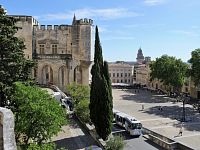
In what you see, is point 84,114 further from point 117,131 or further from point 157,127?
point 157,127

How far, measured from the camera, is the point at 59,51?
46.8m

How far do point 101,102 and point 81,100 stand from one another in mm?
7517

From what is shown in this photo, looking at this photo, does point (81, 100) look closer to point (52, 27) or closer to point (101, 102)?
point (101, 102)

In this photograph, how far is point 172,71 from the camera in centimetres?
6381

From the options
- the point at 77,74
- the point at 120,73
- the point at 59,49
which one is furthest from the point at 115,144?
the point at 120,73

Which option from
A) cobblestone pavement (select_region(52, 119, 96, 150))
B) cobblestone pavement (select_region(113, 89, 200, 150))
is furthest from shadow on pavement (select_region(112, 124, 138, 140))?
cobblestone pavement (select_region(52, 119, 96, 150))

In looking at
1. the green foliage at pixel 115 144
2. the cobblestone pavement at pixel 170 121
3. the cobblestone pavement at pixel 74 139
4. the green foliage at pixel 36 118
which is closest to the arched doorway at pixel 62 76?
the cobblestone pavement at pixel 170 121

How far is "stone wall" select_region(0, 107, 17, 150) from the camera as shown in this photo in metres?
10.5

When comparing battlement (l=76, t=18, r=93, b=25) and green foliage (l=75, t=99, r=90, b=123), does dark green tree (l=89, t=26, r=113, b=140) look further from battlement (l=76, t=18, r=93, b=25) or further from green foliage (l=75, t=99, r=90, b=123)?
battlement (l=76, t=18, r=93, b=25)

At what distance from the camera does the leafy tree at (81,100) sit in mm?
30219

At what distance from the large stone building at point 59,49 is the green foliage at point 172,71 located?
23008 mm

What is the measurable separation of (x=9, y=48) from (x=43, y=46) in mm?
24016

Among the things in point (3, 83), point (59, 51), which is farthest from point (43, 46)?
point (3, 83)

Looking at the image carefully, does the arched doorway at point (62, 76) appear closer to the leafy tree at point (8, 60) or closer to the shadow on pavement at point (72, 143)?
the shadow on pavement at point (72, 143)
